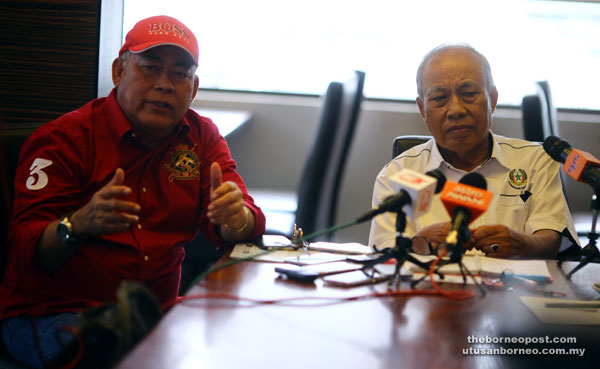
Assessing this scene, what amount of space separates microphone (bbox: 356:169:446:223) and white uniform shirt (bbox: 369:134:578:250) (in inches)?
22.3

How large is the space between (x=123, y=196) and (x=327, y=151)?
1.20 m

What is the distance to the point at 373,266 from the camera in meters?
A: 1.41

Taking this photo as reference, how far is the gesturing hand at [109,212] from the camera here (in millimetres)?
1312

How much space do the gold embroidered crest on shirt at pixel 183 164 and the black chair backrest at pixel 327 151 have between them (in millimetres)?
775

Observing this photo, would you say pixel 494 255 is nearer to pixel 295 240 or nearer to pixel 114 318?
pixel 295 240

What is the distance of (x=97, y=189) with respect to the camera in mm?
1626

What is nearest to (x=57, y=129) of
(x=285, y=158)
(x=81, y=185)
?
(x=81, y=185)

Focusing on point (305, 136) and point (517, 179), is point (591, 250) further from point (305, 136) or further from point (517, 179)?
point (305, 136)

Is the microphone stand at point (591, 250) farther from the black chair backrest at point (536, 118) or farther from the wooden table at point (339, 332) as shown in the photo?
the black chair backrest at point (536, 118)

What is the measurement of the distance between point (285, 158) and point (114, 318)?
3.25 m

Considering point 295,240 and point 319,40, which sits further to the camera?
point 319,40

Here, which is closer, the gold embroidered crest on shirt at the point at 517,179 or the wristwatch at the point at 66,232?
the wristwatch at the point at 66,232

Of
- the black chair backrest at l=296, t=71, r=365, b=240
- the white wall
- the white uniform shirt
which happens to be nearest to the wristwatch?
the white uniform shirt

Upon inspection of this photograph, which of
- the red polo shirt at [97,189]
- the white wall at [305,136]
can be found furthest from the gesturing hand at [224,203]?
the white wall at [305,136]
